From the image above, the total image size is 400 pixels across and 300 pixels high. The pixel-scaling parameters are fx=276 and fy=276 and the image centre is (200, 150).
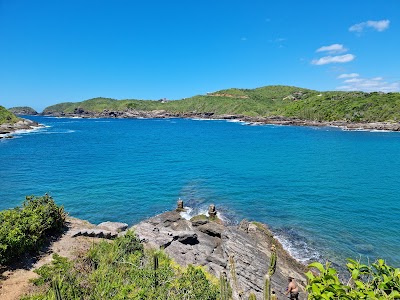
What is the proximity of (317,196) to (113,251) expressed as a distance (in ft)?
107

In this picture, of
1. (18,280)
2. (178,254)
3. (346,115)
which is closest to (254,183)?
(178,254)

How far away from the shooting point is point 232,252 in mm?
20406

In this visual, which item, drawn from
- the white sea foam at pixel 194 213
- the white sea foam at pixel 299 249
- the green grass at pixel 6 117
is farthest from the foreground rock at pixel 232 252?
the green grass at pixel 6 117

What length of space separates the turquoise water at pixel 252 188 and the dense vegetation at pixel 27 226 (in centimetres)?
1163

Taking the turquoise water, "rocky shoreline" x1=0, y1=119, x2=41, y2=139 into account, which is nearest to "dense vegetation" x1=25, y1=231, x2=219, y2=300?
the turquoise water

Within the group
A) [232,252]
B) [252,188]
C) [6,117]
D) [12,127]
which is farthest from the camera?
[6,117]

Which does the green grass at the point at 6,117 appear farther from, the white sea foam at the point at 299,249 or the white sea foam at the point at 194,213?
the white sea foam at the point at 299,249

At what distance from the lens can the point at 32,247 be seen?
694 inches

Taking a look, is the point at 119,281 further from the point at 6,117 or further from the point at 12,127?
the point at 6,117

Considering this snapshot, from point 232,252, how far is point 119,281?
1054cm

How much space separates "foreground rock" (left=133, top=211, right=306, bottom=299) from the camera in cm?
1802

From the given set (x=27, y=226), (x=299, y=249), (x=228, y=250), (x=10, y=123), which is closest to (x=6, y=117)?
(x=10, y=123)

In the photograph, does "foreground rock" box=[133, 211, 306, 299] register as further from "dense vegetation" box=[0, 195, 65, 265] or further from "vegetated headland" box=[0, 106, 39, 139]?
"vegetated headland" box=[0, 106, 39, 139]

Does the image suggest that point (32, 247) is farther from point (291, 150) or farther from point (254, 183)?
point (291, 150)
